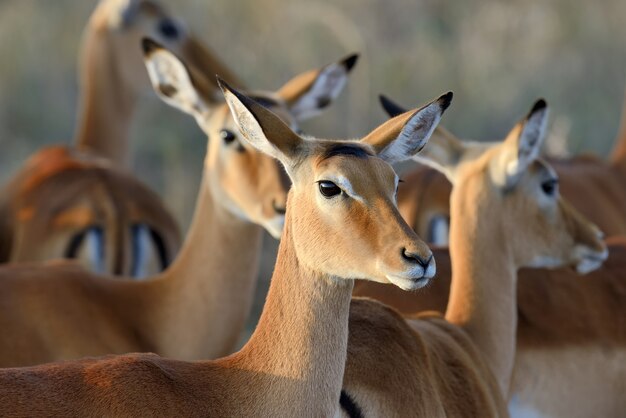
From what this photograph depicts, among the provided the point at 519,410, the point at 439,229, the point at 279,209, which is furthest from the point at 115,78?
the point at 519,410

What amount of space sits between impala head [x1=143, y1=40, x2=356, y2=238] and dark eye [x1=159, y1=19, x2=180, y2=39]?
7.90 feet

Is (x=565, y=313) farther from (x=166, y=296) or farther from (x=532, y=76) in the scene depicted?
(x=532, y=76)

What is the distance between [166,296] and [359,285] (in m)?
0.88

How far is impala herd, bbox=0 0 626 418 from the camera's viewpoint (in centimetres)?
413

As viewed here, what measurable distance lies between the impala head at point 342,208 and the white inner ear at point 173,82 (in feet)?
7.46

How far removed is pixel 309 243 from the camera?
13.8ft

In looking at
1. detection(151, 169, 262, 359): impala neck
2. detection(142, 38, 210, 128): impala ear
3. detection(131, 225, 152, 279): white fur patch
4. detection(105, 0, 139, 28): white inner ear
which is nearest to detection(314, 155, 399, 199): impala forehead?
detection(151, 169, 262, 359): impala neck

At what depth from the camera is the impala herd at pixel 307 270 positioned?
4133mm

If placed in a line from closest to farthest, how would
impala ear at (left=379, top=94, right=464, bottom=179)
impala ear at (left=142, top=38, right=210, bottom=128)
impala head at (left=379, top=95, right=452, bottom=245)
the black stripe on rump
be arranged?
1. the black stripe on rump
2. impala ear at (left=379, top=94, right=464, bottom=179)
3. impala ear at (left=142, top=38, right=210, bottom=128)
4. impala head at (left=379, top=95, right=452, bottom=245)

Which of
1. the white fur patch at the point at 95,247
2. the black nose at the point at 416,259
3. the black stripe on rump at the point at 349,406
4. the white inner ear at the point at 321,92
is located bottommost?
the black stripe on rump at the point at 349,406

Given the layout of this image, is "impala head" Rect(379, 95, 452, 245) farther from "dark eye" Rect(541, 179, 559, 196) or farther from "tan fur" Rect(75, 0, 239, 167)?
"tan fur" Rect(75, 0, 239, 167)

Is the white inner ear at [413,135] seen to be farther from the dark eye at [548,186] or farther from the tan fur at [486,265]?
the dark eye at [548,186]

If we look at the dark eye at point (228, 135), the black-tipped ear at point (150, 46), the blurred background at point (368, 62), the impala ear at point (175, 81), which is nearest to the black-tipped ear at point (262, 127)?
the dark eye at point (228, 135)

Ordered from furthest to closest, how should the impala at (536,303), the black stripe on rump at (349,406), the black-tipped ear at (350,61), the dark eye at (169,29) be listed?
the dark eye at (169,29)
the black-tipped ear at (350,61)
the impala at (536,303)
the black stripe on rump at (349,406)
